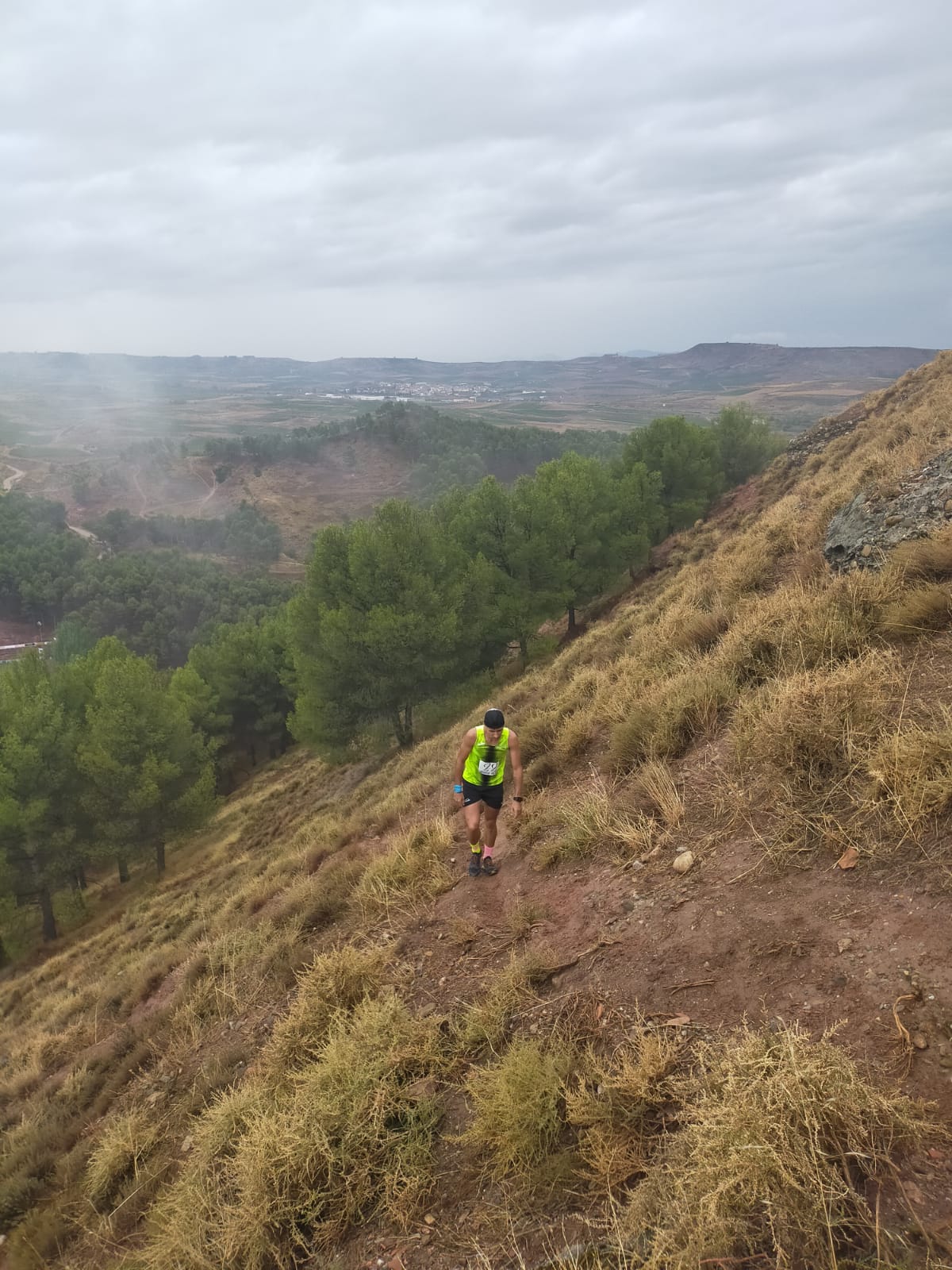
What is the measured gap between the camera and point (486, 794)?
239 inches

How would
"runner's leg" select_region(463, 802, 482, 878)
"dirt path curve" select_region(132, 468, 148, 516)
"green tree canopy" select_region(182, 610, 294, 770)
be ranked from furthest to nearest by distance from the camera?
"dirt path curve" select_region(132, 468, 148, 516) < "green tree canopy" select_region(182, 610, 294, 770) < "runner's leg" select_region(463, 802, 482, 878)

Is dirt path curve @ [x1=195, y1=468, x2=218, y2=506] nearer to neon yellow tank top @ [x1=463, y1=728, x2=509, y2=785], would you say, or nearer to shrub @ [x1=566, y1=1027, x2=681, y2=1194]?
neon yellow tank top @ [x1=463, y1=728, x2=509, y2=785]

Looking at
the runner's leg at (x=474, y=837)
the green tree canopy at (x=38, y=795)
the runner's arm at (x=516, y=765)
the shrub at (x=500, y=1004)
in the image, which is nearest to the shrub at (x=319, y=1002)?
the shrub at (x=500, y=1004)

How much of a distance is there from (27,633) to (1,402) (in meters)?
177

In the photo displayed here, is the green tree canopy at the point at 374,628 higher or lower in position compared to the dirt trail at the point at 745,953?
lower

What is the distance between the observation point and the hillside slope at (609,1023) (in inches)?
95.3

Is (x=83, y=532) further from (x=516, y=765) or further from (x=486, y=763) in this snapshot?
(x=516, y=765)

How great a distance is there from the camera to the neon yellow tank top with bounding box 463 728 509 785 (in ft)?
19.8

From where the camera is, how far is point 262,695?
33969 mm

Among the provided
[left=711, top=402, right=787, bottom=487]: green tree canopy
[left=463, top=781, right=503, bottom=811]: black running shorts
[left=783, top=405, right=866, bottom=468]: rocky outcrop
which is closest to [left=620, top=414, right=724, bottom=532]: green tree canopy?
[left=711, top=402, right=787, bottom=487]: green tree canopy

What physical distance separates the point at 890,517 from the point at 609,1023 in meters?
6.56

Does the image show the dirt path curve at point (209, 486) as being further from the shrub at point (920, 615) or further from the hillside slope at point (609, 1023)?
the shrub at point (920, 615)

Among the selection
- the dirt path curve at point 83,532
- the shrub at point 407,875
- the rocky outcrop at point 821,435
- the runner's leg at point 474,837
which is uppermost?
→ the rocky outcrop at point 821,435

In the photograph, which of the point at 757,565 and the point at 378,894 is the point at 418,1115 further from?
the point at 757,565
